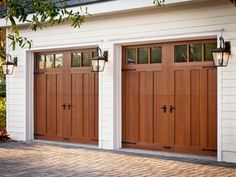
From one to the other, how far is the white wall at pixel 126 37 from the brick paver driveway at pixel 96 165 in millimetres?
816

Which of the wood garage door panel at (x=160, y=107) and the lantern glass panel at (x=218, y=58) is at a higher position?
the lantern glass panel at (x=218, y=58)

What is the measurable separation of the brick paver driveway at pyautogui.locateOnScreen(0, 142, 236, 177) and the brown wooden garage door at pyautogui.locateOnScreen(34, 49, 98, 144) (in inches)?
42.5

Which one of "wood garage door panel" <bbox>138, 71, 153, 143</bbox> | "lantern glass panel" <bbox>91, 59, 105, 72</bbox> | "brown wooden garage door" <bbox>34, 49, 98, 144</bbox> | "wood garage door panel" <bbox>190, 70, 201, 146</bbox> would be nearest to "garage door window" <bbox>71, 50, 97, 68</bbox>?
"brown wooden garage door" <bbox>34, 49, 98, 144</bbox>

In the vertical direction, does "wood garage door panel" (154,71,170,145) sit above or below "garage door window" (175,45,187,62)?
below

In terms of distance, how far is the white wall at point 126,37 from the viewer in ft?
27.1

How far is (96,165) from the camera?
7.91 meters

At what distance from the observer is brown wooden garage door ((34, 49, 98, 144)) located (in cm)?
1059

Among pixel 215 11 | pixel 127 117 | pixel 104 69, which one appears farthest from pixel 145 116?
pixel 215 11

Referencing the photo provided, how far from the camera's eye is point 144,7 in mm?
9070

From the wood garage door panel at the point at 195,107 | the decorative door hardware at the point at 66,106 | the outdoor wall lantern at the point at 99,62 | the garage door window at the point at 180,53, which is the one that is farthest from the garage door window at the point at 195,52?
the decorative door hardware at the point at 66,106

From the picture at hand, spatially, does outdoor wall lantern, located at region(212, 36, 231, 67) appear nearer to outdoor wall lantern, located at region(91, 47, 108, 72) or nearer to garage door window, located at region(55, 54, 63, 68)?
outdoor wall lantern, located at region(91, 47, 108, 72)

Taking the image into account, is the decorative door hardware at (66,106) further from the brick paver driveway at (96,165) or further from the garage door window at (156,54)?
the garage door window at (156,54)

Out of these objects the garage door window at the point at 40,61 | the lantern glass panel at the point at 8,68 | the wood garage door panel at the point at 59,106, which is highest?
the garage door window at the point at 40,61

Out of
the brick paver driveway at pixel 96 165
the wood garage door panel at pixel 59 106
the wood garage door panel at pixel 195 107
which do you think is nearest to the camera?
the brick paver driveway at pixel 96 165
